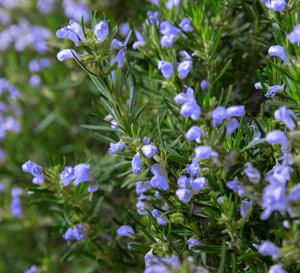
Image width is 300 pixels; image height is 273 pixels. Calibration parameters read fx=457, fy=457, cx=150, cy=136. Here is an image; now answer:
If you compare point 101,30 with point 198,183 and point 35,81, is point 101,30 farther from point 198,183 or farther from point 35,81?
point 35,81

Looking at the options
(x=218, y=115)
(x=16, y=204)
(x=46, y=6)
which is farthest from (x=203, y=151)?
(x=46, y=6)

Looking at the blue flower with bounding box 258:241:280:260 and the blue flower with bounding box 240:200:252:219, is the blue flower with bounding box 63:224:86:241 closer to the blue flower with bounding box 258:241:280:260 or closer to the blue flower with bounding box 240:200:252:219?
the blue flower with bounding box 240:200:252:219

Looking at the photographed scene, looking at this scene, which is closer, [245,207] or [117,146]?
[245,207]

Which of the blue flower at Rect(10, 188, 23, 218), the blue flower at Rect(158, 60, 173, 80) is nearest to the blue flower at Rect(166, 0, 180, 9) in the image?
the blue flower at Rect(158, 60, 173, 80)

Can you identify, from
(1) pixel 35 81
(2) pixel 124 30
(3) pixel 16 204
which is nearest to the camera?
(3) pixel 16 204

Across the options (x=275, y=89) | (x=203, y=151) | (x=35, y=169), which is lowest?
(x=35, y=169)

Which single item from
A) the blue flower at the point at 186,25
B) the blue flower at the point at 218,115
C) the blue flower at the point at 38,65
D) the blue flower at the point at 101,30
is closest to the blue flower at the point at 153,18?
the blue flower at the point at 186,25
